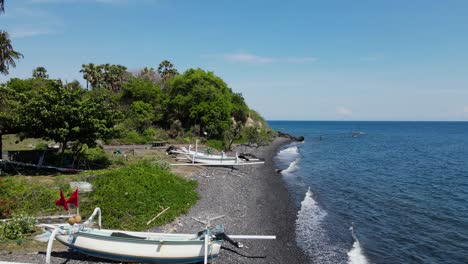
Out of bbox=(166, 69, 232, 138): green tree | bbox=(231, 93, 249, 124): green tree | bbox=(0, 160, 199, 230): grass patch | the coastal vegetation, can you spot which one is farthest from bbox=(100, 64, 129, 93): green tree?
bbox=(0, 160, 199, 230): grass patch

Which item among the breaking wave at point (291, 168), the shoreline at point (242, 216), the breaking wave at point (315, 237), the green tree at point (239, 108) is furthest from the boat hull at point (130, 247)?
the green tree at point (239, 108)

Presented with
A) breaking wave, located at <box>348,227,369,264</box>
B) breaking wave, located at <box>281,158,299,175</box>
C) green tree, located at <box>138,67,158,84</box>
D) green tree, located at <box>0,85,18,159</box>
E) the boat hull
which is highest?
green tree, located at <box>138,67,158,84</box>

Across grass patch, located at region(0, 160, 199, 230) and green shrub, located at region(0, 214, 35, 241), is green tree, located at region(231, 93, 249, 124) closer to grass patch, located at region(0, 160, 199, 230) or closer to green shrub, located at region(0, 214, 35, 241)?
grass patch, located at region(0, 160, 199, 230)

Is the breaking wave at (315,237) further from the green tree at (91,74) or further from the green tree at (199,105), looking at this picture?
the green tree at (91,74)

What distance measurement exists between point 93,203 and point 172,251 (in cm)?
795

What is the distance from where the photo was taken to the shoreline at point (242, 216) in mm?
15486

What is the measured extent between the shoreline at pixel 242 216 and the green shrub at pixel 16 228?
5.24 feet

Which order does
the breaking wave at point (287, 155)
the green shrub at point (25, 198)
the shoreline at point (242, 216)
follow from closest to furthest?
the shoreline at point (242, 216) → the green shrub at point (25, 198) → the breaking wave at point (287, 155)

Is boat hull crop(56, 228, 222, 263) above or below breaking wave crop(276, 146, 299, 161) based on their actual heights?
above

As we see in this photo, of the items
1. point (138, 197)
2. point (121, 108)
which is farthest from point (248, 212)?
point (121, 108)

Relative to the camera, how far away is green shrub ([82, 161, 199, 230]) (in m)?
18.4

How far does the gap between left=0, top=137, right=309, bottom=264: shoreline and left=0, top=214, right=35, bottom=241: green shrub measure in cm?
160

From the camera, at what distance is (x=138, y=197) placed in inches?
805

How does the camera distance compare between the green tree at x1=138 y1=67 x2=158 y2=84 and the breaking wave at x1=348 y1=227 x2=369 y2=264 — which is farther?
the green tree at x1=138 y1=67 x2=158 y2=84
